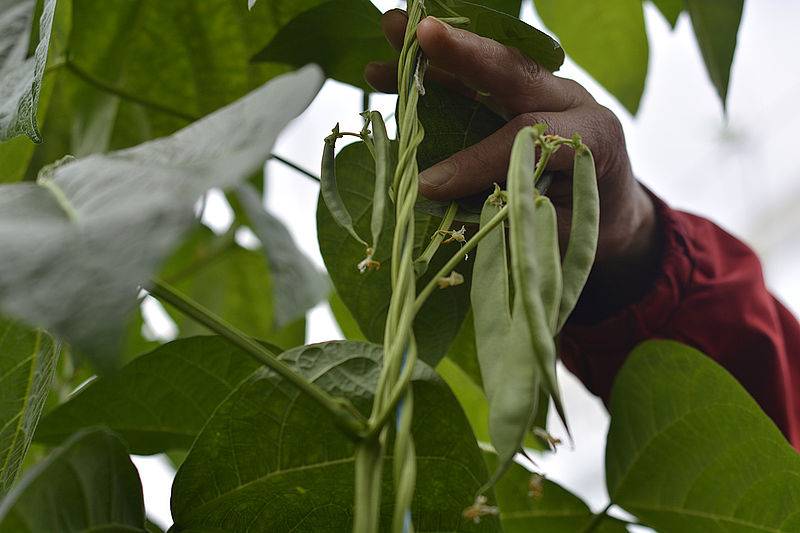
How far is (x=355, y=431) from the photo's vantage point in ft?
0.74

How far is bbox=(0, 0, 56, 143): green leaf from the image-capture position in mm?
328

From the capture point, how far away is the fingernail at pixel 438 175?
0.33 meters

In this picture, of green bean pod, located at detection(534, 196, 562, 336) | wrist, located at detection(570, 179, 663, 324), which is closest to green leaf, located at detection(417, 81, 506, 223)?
green bean pod, located at detection(534, 196, 562, 336)

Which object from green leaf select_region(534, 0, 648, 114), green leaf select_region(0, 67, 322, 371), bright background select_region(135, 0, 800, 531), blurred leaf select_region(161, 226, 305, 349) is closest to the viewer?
green leaf select_region(0, 67, 322, 371)

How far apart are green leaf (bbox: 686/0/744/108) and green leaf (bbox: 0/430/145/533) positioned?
39 centimetres

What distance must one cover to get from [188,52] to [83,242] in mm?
416

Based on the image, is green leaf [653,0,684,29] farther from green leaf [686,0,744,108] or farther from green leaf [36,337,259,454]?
green leaf [36,337,259,454]

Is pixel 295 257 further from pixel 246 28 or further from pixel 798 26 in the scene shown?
pixel 798 26

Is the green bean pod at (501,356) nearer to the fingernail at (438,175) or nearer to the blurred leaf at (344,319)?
the fingernail at (438,175)

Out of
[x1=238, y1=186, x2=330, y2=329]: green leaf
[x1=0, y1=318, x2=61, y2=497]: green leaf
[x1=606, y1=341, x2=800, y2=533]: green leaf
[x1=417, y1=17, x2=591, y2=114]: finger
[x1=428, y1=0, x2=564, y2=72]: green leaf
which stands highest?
[x1=428, y1=0, x2=564, y2=72]: green leaf

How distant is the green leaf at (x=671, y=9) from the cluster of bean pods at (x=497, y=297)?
35 cm

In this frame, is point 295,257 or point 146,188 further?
point 295,257

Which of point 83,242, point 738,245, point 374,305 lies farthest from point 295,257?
point 738,245

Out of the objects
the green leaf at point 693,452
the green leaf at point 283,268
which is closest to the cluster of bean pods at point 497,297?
the green leaf at point 283,268
